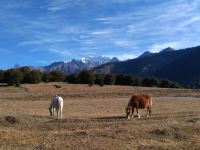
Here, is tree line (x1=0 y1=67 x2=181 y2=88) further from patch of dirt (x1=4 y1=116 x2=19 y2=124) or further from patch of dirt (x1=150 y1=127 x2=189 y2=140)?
patch of dirt (x1=150 y1=127 x2=189 y2=140)

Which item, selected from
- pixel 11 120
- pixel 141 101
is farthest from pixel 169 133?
pixel 141 101

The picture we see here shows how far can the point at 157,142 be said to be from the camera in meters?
21.0

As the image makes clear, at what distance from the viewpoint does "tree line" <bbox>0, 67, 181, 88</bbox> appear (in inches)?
4579

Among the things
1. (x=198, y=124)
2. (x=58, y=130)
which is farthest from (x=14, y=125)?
(x=198, y=124)

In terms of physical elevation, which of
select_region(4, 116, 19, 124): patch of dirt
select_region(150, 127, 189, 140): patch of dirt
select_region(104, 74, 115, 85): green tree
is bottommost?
select_region(150, 127, 189, 140): patch of dirt

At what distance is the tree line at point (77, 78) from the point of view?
116 m

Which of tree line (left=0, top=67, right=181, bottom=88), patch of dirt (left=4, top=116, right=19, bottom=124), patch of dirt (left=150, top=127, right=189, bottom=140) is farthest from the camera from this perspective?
tree line (left=0, top=67, right=181, bottom=88)

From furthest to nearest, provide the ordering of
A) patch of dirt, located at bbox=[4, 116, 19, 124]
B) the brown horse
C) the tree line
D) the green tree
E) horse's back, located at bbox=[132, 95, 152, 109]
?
the green tree < the tree line < horse's back, located at bbox=[132, 95, 152, 109] < the brown horse < patch of dirt, located at bbox=[4, 116, 19, 124]

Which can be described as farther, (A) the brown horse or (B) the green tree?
(B) the green tree

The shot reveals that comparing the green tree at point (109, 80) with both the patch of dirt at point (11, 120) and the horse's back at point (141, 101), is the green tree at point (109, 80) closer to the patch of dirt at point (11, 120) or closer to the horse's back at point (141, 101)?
the horse's back at point (141, 101)

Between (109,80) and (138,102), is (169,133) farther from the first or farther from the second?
(109,80)

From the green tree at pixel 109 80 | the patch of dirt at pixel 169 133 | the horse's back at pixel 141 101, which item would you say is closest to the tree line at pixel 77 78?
the green tree at pixel 109 80

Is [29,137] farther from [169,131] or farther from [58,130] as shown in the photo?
[169,131]

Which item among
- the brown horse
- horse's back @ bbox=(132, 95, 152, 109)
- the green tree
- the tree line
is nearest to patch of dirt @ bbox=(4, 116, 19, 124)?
the brown horse
